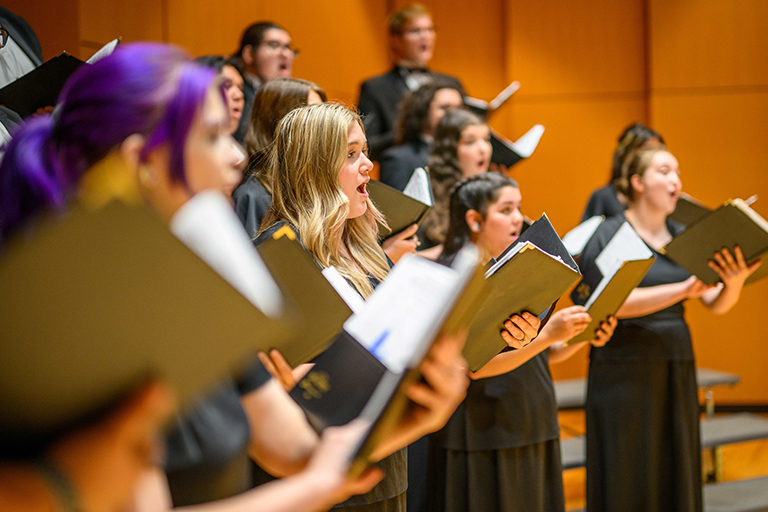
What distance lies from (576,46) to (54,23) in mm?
3824

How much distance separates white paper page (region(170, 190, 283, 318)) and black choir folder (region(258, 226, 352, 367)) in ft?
1.70

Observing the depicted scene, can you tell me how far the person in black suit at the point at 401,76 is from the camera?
13.2 ft

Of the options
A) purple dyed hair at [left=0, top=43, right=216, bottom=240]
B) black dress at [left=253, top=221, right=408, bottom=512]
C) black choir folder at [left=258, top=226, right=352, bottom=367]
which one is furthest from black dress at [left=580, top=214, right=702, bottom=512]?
purple dyed hair at [left=0, top=43, right=216, bottom=240]

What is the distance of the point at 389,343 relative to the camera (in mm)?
893

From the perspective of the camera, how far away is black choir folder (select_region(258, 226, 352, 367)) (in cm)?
127

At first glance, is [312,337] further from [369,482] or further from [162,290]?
[162,290]

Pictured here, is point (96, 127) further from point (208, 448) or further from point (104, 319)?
point (208, 448)

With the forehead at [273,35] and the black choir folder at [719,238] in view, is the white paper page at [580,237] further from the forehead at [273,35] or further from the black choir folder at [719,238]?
the forehead at [273,35]

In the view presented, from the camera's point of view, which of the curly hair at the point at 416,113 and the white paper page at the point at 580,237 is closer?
the white paper page at the point at 580,237

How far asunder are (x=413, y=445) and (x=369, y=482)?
1.67m

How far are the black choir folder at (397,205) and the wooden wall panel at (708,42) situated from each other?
12.4 ft

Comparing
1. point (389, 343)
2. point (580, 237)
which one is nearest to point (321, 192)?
point (389, 343)

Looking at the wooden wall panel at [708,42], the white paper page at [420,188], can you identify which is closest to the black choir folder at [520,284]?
the white paper page at [420,188]

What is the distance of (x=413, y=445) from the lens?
245 centimetres
